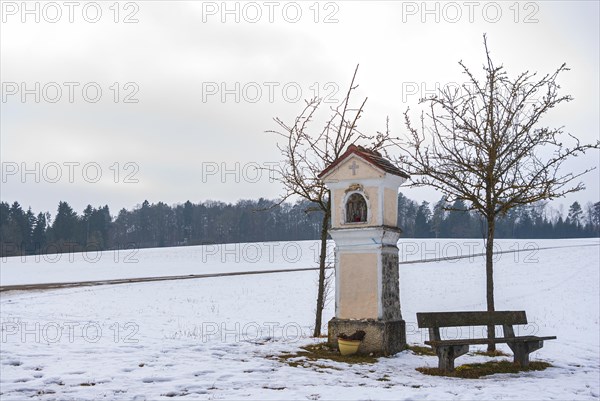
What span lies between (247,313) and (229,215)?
73135 millimetres

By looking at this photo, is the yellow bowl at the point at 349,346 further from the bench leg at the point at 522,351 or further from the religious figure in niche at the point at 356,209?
the bench leg at the point at 522,351

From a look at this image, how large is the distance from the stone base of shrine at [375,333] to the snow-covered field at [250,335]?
14.1 inches

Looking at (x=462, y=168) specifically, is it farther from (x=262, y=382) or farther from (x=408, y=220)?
(x=408, y=220)

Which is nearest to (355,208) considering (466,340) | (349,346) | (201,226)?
(349,346)

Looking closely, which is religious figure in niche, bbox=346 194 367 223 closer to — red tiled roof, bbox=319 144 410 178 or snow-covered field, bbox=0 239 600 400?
red tiled roof, bbox=319 144 410 178

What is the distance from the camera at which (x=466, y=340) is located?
408 inches

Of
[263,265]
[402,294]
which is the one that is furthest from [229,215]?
[402,294]

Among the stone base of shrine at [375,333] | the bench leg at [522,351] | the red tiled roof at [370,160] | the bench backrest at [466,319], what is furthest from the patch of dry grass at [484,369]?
the red tiled roof at [370,160]

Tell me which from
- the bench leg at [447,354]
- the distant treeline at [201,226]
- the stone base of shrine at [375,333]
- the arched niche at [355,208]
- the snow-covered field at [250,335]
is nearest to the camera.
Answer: the snow-covered field at [250,335]

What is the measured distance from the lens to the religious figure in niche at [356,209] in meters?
13.0

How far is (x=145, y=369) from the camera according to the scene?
9422mm

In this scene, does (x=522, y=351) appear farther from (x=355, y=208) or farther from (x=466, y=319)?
(x=355, y=208)

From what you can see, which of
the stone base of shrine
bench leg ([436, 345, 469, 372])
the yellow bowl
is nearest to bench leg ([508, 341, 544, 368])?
bench leg ([436, 345, 469, 372])

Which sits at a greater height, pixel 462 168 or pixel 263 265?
pixel 462 168
